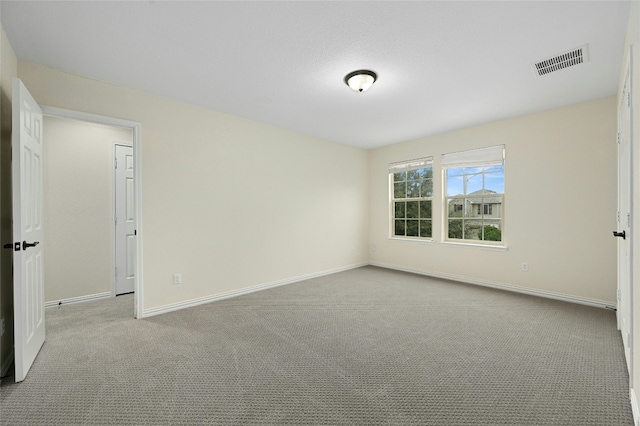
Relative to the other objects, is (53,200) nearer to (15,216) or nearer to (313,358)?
(15,216)

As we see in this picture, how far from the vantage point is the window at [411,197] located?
206 inches

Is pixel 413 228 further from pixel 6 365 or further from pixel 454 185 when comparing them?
pixel 6 365

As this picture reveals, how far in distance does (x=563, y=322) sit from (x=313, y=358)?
2640mm

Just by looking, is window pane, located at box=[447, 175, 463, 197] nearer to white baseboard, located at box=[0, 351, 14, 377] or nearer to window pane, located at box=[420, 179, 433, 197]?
window pane, located at box=[420, 179, 433, 197]

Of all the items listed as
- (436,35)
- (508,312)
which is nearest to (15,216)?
(436,35)

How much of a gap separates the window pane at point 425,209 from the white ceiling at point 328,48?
205 cm

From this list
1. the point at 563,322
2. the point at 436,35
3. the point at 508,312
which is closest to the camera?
the point at 436,35

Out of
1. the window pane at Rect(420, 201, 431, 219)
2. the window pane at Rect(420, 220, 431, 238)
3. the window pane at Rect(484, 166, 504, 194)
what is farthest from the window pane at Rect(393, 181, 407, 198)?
the window pane at Rect(484, 166, 504, 194)

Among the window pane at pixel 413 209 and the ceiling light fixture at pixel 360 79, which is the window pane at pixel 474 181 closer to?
the window pane at pixel 413 209

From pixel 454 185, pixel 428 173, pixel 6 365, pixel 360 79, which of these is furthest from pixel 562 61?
pixel 6 365

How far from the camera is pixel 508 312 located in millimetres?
3266

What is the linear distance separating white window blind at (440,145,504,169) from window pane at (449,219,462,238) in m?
0.93

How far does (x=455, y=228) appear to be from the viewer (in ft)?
16.0

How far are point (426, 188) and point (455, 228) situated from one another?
883 millimetres
